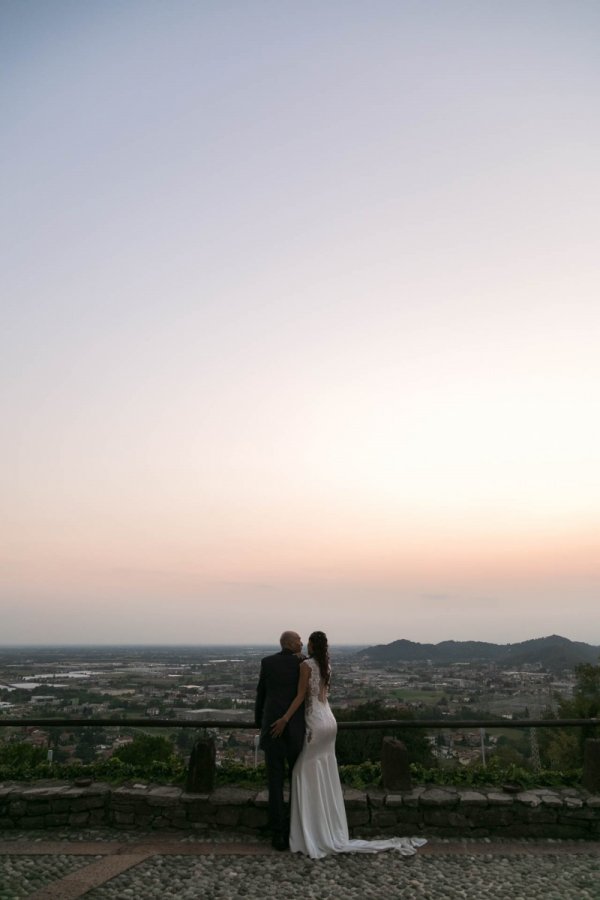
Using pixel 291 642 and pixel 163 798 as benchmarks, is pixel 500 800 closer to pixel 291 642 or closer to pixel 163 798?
pixel 291 642

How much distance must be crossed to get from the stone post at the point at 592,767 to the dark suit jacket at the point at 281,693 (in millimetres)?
3531

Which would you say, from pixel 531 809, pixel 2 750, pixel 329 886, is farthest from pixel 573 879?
pixel 2 750

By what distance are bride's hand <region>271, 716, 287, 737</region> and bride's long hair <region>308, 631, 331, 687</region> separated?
53 cm

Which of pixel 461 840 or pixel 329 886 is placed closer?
pixel 329 886

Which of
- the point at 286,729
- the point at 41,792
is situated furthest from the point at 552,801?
the point at 41,792

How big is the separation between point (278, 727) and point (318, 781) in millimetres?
652

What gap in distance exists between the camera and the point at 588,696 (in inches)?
800

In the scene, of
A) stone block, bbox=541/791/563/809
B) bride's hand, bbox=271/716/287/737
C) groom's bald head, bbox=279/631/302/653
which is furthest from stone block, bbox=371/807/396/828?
groom's bald head, bbox=279/631/302/653

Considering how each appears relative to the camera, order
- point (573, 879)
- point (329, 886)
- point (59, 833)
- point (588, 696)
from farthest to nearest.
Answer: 1. point (588, 696)
2. point (59, 833)
3. point (573, 879)
4. point (329, 886)

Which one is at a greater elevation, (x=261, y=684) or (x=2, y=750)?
(x=261, y=684)

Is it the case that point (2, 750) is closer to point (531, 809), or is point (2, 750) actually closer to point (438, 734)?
point (438, 734)

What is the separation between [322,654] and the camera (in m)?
5.46

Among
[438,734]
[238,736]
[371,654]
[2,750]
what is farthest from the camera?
[371,654]

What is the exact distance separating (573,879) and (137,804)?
427cm
